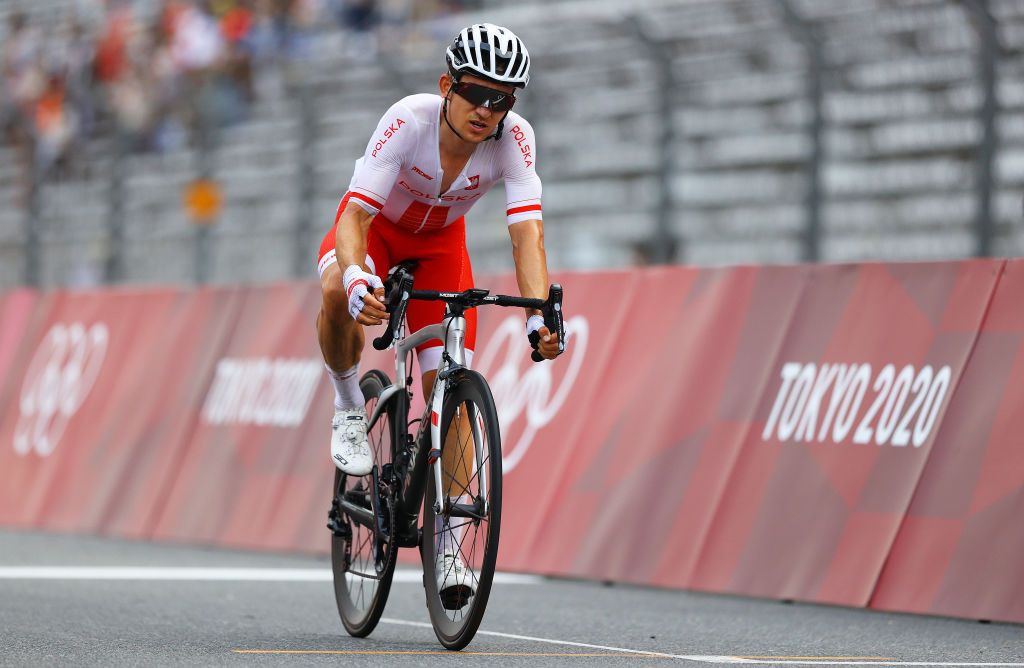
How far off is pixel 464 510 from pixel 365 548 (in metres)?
1.10

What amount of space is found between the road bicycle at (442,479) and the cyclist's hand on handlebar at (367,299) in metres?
0.06

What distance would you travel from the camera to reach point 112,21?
23.2 meters

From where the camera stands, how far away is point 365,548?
7.16 metres

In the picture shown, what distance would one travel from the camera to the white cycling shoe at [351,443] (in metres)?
7.01

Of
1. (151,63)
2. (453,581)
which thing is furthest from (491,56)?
(151,63)

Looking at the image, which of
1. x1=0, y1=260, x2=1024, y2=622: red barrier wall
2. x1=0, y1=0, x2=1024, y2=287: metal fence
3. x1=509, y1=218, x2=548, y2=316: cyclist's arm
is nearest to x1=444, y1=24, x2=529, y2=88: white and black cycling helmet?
x1=509, y1=218, x2=548, y2=316: cyclist's arm

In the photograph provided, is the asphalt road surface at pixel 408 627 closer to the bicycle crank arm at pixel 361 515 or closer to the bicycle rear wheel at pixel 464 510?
the bicycle rear wheel at pixel 464 510

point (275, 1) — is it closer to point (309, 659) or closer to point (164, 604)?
point (164, 604)

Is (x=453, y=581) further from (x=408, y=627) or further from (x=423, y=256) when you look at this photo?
(x=423, y=256)

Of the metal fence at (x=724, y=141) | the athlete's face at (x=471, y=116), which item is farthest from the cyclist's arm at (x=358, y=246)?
the metal fence at (x=724, y=141)

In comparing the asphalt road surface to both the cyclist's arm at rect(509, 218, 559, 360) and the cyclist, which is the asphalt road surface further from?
the cyclist's arm at rect(509, 218, 559, 360)

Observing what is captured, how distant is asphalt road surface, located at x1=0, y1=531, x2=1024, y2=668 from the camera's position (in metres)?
6.22

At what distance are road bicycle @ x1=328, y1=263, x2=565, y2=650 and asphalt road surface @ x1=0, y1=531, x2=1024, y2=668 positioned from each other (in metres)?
0.20

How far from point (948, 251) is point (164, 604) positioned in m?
5.57
